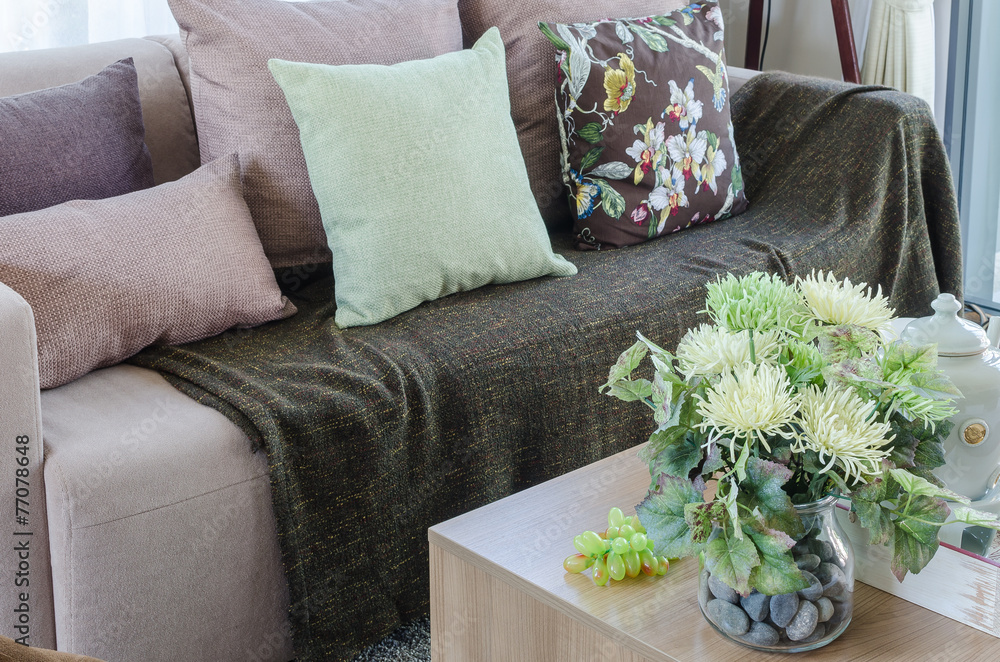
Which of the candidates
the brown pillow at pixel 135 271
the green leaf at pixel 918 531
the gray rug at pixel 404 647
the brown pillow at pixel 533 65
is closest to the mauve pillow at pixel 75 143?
the brown pillow at pixel 135 271

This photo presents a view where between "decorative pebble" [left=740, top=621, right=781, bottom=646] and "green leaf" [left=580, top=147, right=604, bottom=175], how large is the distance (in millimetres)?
1263

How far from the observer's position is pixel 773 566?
0.78 metres

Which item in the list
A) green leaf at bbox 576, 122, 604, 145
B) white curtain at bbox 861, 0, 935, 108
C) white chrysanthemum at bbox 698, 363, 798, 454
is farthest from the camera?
white curtain at bbox 861, 0, 935, 108

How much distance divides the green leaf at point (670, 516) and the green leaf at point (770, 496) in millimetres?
44

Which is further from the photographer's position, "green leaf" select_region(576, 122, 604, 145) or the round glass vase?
"green leaf" select_region(576, 122, 604, 145)

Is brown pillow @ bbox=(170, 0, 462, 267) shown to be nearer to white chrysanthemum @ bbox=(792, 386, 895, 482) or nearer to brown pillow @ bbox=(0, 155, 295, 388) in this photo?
brown pillow @ bbox=(0, 155, 295, 388)

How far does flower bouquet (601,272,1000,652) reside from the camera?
77 cm

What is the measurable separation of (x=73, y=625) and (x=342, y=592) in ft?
1.12

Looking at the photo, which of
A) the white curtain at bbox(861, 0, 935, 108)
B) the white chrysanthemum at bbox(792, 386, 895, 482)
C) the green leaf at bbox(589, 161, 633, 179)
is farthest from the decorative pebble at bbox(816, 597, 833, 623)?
the white curtain at bbox(861, 0, 935, 108)

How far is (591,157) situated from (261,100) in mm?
632

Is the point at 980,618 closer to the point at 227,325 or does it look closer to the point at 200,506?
the point at 200,506

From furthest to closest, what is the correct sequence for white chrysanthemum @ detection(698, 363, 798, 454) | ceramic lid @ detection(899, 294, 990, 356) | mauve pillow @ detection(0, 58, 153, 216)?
mauve pillow @ detection(0, 58, 153, 216), ceramic lid @ detection(899, 294, 990, 356), white chrysanthemum @ detection(698, 363, 798, 454)

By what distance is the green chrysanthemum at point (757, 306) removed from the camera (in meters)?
0.84

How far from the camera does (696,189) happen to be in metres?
2.05
